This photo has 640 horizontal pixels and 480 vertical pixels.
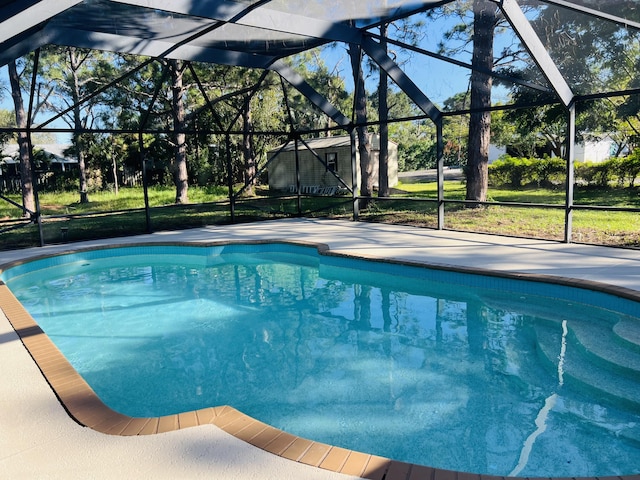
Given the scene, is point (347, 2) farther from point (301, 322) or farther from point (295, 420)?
point (295, 420)

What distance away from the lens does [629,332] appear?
446 centimetres

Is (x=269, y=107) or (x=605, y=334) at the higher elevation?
(x=269, y=107)

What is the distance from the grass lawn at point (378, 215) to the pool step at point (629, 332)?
2995mm

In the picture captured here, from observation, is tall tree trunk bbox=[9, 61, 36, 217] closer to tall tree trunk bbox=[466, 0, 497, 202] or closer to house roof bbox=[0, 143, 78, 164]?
house roof bbox=[0, 143, 78, 164]

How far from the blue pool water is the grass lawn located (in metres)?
2.86

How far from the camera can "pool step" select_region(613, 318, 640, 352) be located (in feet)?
13.9

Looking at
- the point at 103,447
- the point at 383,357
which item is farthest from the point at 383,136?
the point at 103,447

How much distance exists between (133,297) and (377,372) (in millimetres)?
4189

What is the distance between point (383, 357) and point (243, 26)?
21.0 ft

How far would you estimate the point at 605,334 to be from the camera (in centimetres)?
465

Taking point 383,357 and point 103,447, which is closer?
point 103,447

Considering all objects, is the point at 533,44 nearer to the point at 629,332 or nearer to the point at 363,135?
the point at 629,332

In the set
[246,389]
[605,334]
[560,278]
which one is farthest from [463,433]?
[560,278]

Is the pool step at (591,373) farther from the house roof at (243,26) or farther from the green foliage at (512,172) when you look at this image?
the green foliage at (512,172)
